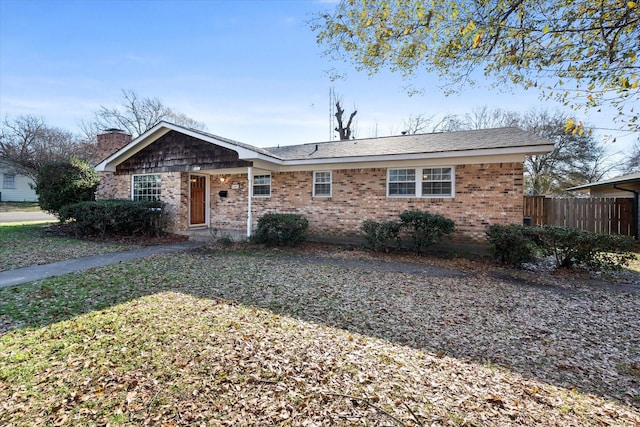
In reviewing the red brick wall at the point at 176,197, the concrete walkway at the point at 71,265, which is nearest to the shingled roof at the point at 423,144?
the red brick wall at the point at 176,197

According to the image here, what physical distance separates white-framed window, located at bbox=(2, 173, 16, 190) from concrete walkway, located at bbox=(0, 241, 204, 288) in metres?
34.7

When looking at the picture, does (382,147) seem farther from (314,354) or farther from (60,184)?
(60,184)

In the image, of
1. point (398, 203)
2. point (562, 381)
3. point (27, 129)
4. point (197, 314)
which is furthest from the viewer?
point (27, 129)

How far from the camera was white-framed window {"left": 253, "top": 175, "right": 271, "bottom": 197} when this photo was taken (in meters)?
12.4

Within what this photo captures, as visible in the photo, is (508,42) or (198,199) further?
(198,199)

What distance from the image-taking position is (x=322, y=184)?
11.4 meters

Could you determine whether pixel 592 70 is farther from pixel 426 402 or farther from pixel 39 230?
pixel 39 230

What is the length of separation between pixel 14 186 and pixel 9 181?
2.07 feet

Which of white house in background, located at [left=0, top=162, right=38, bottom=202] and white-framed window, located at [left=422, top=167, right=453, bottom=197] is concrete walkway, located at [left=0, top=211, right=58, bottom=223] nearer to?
white house in background, located at [left=0, top=162, right=38, bottom=202]

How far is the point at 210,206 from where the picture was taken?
13711 millimetres

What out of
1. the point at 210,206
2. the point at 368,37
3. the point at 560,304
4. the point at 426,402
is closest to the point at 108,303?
the point at 426,402

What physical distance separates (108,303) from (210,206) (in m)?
9.57

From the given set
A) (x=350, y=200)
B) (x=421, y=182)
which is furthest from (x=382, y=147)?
(x=350, y=200)

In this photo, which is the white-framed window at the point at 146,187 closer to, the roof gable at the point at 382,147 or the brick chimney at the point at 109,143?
the roof gable at the point at 382,147
